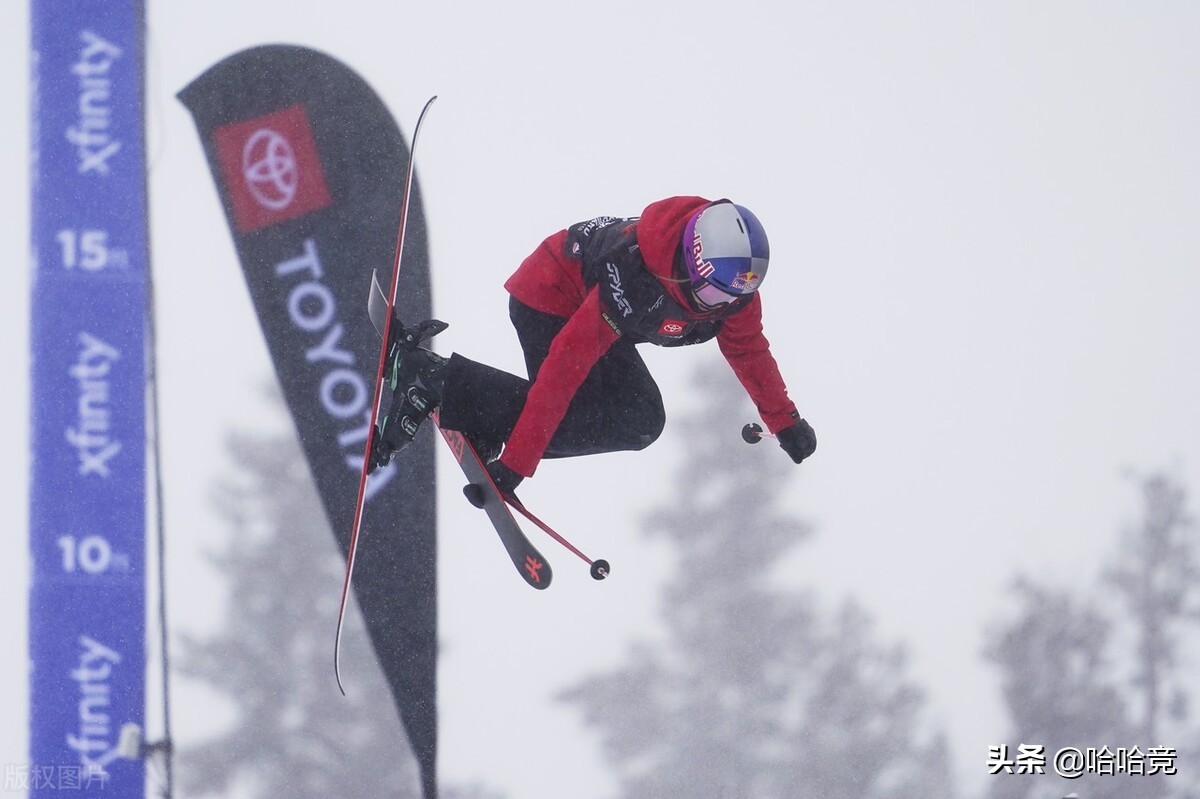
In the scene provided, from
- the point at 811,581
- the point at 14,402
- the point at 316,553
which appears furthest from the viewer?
the point at 811,581

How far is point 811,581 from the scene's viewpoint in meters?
7.03

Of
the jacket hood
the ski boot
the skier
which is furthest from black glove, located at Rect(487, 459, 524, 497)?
the jacket hood

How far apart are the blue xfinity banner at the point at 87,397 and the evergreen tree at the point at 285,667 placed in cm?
119

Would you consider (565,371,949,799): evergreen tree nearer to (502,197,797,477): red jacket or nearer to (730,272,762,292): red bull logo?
(502,197,797,477): red jacket

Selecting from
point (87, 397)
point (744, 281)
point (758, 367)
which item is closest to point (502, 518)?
point (758, 367)

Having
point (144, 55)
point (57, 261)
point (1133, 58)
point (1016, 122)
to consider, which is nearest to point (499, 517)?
point (57, 261)

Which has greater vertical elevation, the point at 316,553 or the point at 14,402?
the point at 14,402

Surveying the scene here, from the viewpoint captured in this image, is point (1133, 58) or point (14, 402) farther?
point (1133, 58)

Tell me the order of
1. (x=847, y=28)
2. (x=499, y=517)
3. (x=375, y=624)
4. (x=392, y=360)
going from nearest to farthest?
(x=499, y=517) → (x=392, y=360) → (x=375, y=624) → (x=847, y=28)

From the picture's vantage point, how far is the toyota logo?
5.31m

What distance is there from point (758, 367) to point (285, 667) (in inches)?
165

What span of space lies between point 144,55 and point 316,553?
9.57ft

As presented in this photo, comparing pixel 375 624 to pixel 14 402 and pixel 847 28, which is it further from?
pixel 847 28

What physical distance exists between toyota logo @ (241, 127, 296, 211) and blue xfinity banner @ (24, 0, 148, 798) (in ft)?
1.93
